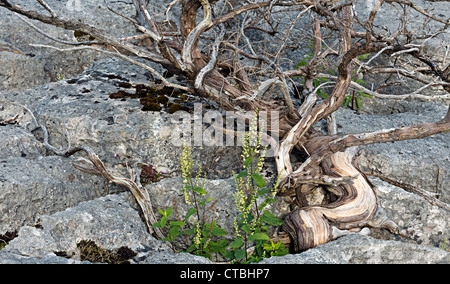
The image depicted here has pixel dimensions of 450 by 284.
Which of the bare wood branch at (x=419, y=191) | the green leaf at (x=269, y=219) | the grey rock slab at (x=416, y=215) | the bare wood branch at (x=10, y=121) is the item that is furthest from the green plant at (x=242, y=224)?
the bare wood branch at (x=10, y=121)

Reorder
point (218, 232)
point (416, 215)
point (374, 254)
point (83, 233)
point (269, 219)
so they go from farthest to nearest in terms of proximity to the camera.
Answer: point (416, 215) < point (269, 219) < point (218, 232) < point (83, 233) < point (374, 254)

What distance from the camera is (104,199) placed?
16.4 feet

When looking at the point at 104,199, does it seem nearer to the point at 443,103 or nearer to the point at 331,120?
the point at 331,120

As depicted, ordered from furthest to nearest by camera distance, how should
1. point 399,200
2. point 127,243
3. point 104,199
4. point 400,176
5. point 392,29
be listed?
point 392,29 < point 400,176 < point 399,200 < point 104,199 < point 127,243

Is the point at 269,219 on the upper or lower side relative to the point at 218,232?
upper

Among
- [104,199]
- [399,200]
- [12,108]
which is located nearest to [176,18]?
[12,108]

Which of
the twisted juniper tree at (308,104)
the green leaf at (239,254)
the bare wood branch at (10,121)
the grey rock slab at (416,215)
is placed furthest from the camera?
the bare wood branch at (10,121)

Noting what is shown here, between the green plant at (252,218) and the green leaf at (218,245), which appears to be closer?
the green plant at (252,218)

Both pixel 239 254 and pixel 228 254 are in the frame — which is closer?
pixel 239 254

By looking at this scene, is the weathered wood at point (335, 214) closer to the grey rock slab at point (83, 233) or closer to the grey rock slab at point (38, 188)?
the grey rock slab at point (83, 233)

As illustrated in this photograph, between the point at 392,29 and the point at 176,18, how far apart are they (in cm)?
416

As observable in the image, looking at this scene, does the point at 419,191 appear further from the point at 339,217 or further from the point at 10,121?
the point at 10,121

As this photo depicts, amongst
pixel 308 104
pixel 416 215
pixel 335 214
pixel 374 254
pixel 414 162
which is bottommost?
pixel 374 254

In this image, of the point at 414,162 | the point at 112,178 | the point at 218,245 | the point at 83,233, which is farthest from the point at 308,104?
the point at 83,233
